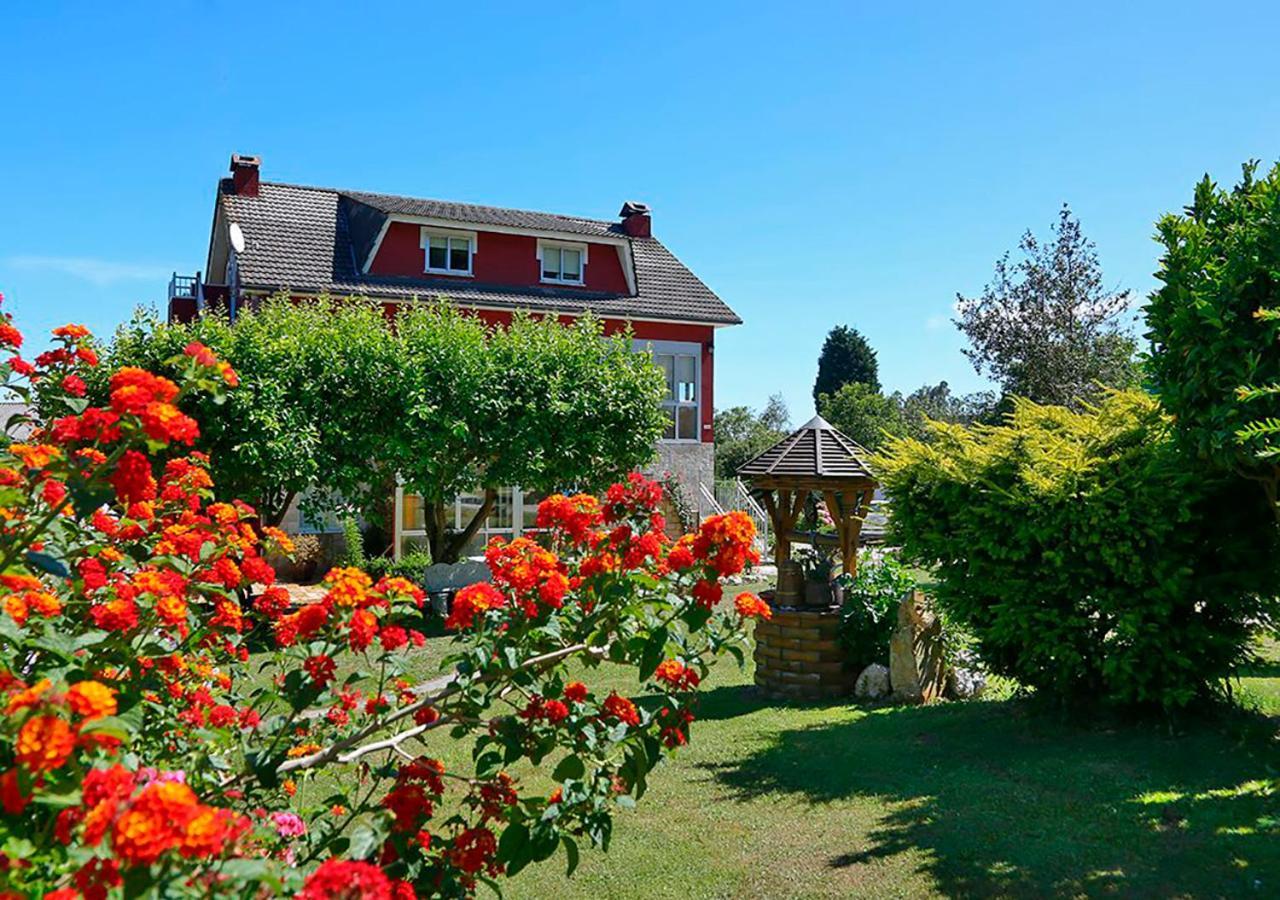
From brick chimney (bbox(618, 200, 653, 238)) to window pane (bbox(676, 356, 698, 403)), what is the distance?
506 centimetres

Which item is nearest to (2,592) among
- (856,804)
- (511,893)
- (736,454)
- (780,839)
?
(511,893)

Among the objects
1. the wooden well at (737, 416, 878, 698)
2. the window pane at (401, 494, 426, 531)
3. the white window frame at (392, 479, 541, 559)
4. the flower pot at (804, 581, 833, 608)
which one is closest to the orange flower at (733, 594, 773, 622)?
the wooden well at (737, 416, 878, 698)

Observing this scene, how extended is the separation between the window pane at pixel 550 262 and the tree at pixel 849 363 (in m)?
33.6

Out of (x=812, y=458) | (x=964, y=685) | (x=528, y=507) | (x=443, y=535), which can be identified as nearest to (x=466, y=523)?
(x=528, y=507)

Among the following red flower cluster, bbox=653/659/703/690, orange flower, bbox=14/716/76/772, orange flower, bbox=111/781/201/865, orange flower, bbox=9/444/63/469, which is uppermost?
orange flower, bbox=9/444/63/469

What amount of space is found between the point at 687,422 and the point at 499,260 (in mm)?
6532

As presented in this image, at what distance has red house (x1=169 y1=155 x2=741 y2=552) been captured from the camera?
21172 millimetres

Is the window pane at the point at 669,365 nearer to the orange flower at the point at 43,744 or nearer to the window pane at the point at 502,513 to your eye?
the window pane at the point at 502,513

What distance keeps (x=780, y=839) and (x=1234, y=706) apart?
152 inches

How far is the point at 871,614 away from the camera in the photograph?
9406mm

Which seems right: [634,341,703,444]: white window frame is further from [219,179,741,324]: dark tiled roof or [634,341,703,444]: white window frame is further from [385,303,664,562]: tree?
[385,303,664,562]: tree

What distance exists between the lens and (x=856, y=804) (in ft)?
19.6

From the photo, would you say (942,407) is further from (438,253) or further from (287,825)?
(287,825)

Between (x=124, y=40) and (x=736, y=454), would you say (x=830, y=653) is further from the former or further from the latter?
(x=736, y=454)
